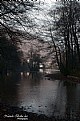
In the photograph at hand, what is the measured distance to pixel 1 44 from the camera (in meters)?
14.9

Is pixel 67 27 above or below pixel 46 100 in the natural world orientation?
above

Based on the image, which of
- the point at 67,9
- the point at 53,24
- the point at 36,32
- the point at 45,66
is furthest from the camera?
the point at 45,66

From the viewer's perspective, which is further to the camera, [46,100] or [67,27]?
[67,27]

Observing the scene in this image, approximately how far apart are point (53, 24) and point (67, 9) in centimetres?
464

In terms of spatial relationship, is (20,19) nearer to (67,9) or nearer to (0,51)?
(0,51)

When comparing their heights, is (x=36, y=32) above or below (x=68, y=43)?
above

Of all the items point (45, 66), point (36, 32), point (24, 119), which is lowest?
point (45, 66)

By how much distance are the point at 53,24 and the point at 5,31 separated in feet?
117

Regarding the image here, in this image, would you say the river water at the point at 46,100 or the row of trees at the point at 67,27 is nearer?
the river water at the point at 46,100

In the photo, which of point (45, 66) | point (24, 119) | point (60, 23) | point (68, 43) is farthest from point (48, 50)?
point (45, 66)

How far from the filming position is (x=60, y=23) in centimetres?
4631

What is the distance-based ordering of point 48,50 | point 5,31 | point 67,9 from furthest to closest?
point 48,50 → point 67,9 → point 5,31

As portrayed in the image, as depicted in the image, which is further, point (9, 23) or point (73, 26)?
point (73, 26)

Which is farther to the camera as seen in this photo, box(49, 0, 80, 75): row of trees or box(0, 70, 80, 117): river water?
box(49, 0, 80, 75): row of trees
